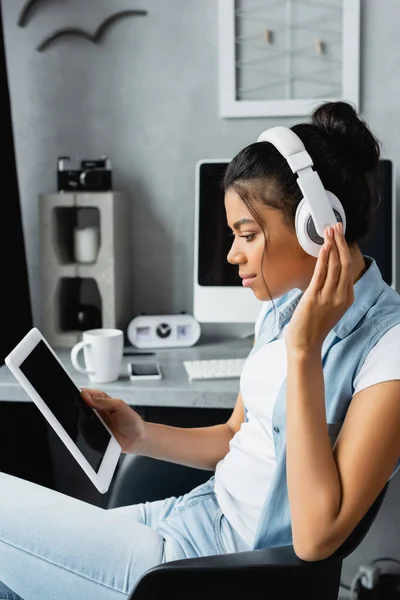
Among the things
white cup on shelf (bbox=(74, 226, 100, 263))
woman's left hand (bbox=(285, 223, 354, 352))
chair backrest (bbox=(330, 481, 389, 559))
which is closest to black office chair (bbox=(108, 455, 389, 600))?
chair backrest (bbox=(330, 481, 389, 559))

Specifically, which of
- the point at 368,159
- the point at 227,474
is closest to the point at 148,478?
the point at 227,474

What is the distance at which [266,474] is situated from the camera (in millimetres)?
1194

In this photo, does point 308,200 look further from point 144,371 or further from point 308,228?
point 144,371

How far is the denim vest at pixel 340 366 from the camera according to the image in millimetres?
1056

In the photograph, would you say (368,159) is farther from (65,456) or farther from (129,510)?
(65,456)

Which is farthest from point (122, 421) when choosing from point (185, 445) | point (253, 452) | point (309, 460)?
point (309, 460)

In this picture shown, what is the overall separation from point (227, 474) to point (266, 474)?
0.31 ft

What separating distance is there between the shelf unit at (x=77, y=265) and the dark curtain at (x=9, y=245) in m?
0.07

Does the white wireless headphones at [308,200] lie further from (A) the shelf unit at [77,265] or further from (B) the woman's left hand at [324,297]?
(A) the shelf unit at [77,265]

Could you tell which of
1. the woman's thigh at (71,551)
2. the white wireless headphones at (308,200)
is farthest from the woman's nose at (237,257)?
the woman's thigh at (71,551)

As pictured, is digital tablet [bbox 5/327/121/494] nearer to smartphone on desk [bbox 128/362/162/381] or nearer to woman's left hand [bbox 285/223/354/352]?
woman's left hand [bbox 285/223/354/352]

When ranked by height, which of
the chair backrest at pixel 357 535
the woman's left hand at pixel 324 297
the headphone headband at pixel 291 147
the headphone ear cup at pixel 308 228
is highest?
the headphone headband at pixel 291 147

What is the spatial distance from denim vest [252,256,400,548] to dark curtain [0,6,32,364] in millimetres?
1077

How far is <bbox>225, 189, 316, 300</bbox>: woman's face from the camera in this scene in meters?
1.09
